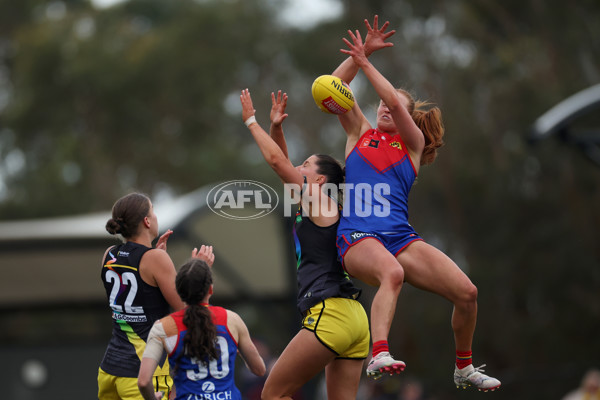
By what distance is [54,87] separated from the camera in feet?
97.6

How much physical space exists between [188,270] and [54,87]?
2635 cm

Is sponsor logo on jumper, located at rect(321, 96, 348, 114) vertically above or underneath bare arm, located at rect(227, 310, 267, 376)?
above

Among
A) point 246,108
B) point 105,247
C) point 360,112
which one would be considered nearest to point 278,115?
point 246,108

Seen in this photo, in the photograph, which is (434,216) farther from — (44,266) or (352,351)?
(352,351)

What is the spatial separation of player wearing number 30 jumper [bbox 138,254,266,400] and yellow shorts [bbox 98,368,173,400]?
37 centimetres

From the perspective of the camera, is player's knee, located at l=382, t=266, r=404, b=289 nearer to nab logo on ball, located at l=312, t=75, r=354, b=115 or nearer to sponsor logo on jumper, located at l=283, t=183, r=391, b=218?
sponsor logo on jumper, located at l=283, t=183, r=391, b=218

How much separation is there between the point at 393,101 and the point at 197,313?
211 centimetres

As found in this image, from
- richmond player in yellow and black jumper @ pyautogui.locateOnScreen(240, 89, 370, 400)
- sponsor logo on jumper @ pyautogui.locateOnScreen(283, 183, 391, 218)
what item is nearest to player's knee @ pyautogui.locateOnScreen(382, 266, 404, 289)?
richmond player in yellow and black jumper @ pyautogui.locateOnScreen(240, 89, 370, 400)

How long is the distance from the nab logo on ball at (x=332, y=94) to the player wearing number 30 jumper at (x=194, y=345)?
161 cm

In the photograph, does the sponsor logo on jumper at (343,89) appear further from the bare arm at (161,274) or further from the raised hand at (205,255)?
the bare arm at (161,274)

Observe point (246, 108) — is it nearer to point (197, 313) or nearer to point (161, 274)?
point (161, 274)

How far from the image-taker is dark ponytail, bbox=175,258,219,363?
16.5 feet

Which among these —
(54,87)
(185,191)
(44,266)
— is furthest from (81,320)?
(44,266)

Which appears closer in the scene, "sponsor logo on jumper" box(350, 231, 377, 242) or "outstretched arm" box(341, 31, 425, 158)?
"sponsor logo on jumper" box(350, 231, 377, 242)
